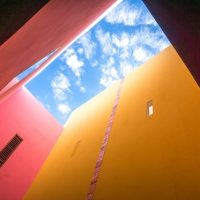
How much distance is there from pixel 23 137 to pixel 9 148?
0.87 meters

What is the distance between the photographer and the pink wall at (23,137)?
8383mm

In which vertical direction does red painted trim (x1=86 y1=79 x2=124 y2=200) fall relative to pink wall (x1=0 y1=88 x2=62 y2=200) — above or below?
below

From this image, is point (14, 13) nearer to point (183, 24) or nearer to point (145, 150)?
point (183, 24)

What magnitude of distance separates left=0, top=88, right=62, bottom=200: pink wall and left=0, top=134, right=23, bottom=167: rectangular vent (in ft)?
0.44

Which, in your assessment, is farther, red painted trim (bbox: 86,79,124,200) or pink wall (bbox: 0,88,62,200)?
pink wall (bbox: 0,88,62,200)

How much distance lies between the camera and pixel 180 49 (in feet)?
8.50

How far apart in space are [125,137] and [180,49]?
11.5 ft

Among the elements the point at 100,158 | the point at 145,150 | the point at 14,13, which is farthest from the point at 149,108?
the point at 14,13

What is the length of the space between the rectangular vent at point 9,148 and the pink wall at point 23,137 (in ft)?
0.44

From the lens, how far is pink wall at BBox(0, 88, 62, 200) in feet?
27.5

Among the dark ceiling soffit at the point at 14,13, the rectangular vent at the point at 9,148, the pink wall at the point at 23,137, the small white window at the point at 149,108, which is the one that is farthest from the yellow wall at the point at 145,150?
the dark ceiling soffit at the point at 14,13

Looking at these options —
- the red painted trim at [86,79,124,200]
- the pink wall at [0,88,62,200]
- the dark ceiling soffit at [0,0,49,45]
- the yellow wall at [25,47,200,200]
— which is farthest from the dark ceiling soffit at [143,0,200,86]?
the pink wall at [0,88,62,200]

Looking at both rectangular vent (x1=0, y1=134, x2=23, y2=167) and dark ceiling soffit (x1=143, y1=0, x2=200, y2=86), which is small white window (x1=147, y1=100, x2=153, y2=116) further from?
rectangular vent (x1=0, y1=134, x2=23, y2=167)

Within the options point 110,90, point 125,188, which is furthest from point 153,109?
point 110,90
